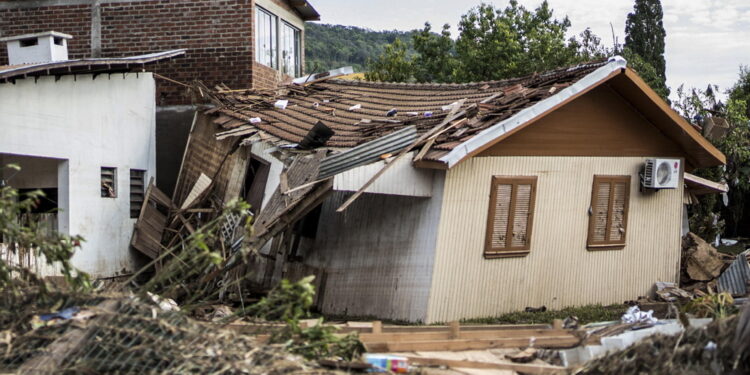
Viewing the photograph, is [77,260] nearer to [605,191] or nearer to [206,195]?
[206,195]

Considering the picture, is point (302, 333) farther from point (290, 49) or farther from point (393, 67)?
point (393, 67)

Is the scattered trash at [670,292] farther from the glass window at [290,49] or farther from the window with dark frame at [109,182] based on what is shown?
the glass window at [290,49]

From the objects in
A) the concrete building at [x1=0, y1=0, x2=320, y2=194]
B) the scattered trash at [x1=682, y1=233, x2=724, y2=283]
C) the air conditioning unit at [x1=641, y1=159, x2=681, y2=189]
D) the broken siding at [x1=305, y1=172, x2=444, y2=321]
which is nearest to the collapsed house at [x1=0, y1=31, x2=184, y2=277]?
the concrete building at [x1=0, y1=0, x2=320, y2=194]

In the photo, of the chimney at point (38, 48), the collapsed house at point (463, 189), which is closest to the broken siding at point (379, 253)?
the collapsed house at point (463, 189)

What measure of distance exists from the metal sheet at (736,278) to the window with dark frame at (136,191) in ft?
35.1

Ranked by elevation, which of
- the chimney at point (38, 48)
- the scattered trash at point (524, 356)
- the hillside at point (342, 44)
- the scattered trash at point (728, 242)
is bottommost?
the scattered trash at point (728, 242)

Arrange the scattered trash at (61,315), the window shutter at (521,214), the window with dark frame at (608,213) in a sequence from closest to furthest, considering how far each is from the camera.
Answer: the scattered trash at (61,315) → the window shutter at (521,214) → the window with dark frame at (608,213)

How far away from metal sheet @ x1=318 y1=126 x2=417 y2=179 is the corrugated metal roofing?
1.67ft

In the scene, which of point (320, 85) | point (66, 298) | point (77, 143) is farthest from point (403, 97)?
point (66, 298)

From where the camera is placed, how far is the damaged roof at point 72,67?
13.7 m

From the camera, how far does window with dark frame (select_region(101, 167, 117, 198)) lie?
16469mm

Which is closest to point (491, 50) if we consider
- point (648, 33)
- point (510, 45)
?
point (510, 45)

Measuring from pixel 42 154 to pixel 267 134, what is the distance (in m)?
3.74

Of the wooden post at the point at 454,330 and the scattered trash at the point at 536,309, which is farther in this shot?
the scattered trash at the point at 536,309
